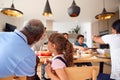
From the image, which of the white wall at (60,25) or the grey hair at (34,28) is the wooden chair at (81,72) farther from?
the white wall at (60,25)

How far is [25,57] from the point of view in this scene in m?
1.13

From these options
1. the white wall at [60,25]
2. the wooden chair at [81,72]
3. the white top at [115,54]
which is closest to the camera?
the wooden chair at [81,72]

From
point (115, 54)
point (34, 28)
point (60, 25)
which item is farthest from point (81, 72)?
point (60, 25)

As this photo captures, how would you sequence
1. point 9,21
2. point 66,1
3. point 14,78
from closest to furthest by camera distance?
point 14,78
point 66,1
point 9,21

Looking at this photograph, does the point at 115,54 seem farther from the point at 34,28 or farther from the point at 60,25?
the point at 60,25

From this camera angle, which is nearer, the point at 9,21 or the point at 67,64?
the point at 67,64

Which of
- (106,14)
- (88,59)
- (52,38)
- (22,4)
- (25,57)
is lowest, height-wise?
(88,59)

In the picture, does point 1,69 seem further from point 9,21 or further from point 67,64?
point 9,21

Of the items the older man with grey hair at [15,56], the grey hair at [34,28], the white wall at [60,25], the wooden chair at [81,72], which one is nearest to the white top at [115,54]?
the wooden chair at [81,72]

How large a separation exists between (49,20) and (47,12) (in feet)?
14.3

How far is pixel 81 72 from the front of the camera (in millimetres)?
1257

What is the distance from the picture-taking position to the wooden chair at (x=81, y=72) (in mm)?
1254

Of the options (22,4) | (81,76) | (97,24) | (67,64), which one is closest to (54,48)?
(67,64)

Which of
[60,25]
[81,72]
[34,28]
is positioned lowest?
[81,72]
